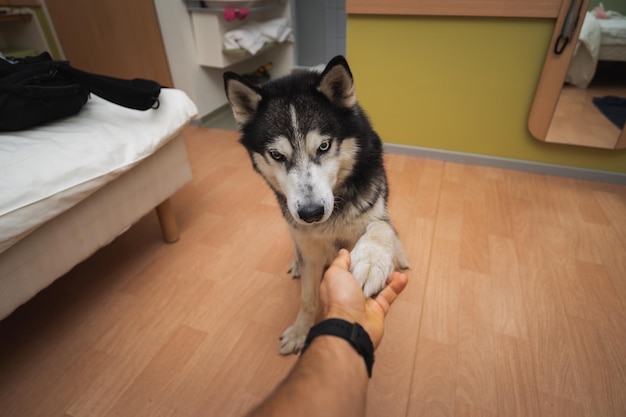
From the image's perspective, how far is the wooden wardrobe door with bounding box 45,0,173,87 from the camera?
9.53 ft

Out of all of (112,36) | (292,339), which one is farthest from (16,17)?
(292,339)

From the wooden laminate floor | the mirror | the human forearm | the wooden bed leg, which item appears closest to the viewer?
the human forearm

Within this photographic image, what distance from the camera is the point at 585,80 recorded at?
2.20 m

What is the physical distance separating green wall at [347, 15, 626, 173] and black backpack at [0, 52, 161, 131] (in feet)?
5.68

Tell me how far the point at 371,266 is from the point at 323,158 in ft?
1.21

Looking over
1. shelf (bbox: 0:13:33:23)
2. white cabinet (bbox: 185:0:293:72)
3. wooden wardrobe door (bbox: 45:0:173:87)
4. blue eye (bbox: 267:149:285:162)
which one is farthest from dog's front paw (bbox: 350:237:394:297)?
shelf (bbox: 0:13:33:23)

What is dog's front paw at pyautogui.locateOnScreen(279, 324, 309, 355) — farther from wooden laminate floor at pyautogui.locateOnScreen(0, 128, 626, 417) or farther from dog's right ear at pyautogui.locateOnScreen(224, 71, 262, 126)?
dog's right ear at pyautogui.locateOnScreen(224, 71, 262, 126)

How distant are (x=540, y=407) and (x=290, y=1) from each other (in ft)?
14.0

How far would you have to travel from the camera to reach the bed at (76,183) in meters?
1.08

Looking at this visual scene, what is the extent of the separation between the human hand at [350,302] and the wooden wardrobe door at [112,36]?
3.06m

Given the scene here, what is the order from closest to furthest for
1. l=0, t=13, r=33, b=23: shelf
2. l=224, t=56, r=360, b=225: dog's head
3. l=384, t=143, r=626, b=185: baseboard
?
l=224, t=56, r=360, b=225: dog's head → l=384, t=143, r=626, b=185: baseboard → l=0, t=13, r=33, b=23: shelf

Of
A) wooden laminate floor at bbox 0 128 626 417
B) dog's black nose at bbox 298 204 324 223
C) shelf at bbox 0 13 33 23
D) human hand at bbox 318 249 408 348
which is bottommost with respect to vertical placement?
wooden laminate floor at bbox 0 128 626 417

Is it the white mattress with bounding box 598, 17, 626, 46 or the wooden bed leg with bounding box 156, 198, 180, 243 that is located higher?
the white mattress with bounding box 598, 17, 626, 46

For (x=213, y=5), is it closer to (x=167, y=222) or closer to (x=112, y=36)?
(x=112, y=36)
